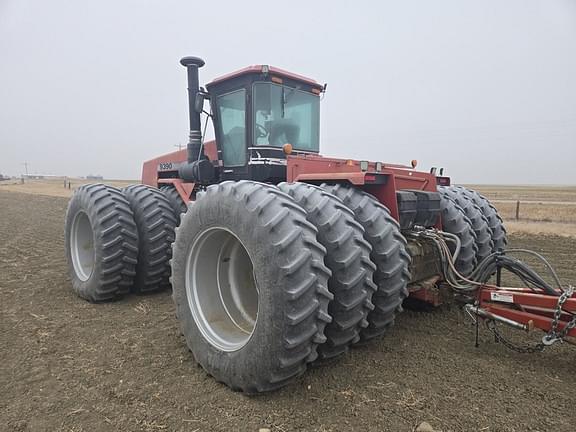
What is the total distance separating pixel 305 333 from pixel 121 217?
9.90 feet

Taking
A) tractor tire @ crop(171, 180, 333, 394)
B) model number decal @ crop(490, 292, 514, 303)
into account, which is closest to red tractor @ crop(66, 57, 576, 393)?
tractor tire @ crop(171, 180, 333, 394)

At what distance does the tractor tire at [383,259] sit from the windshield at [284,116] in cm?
165

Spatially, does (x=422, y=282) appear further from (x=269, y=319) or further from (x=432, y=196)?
(x=269, y=319)

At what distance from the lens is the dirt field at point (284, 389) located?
2.29 meters

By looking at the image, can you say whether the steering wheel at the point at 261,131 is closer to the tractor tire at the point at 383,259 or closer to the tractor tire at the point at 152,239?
the tractor tire at the point at 152,239

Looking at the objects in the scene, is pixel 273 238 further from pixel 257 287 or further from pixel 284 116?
pixel 284 116

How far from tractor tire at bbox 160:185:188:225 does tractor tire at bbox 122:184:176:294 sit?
0.15m

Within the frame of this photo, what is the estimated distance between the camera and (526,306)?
9.12ft

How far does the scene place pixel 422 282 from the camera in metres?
3.49

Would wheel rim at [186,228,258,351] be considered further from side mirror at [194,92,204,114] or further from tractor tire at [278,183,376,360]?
side mirror at [194,92,204,114]

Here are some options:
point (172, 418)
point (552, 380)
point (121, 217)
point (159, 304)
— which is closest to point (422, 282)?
point (552, 380)

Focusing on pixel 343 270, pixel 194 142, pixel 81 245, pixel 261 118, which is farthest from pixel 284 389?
pixel 81 245

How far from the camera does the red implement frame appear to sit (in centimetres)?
262

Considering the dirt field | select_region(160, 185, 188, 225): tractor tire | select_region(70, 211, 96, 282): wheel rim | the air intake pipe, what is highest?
the air intake pipe
